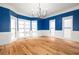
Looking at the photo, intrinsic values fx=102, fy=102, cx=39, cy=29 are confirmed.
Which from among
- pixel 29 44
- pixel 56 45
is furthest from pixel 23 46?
pixel 56 45

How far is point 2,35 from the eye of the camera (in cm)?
218

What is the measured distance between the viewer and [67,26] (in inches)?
89.6

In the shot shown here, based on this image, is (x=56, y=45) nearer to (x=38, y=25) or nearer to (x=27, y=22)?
(x=38, y=25)

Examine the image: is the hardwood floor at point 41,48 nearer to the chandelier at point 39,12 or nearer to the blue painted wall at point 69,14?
the blue painted wall at point 69,14

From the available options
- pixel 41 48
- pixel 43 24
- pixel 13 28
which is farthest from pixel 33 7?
pixel 41 48

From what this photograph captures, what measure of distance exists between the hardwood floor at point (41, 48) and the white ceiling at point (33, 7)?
0.65m

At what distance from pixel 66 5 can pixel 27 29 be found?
1.01 m

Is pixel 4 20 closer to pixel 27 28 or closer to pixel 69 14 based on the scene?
pixel 27 28

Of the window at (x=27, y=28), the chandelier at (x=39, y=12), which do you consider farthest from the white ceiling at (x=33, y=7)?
the window at (x=27, y=28)

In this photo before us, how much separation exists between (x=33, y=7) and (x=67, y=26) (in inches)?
33.9

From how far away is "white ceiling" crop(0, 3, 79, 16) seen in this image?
7.11ft

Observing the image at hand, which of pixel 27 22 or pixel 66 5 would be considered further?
pixel 27 22

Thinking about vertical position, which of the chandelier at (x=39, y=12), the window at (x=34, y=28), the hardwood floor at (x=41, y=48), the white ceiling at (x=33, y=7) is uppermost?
the white ceiling at (x=33, y=7)

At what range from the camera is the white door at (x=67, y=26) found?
2236mm
